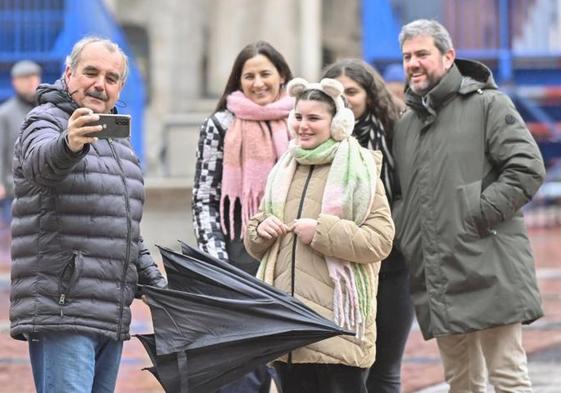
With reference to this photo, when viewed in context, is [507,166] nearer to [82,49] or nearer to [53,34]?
[82,49]

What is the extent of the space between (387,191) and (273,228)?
1.20 m

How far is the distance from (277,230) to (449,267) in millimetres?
1085

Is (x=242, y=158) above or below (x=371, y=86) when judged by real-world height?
below

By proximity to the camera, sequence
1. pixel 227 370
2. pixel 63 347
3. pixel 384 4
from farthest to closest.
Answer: pixel 384 4 → pixel 227 370 → pixel 63 347

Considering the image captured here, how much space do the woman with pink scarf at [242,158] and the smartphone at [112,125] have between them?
1.76 metres

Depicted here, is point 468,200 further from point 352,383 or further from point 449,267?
point 352,383

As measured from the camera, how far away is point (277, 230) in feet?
19.3

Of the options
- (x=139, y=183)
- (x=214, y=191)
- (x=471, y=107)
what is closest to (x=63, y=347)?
(x=139, y=183)

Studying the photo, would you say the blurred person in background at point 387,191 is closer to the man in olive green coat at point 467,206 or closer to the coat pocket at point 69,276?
the man in olive green coat at point 467,206

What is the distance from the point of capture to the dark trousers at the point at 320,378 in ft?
19.2

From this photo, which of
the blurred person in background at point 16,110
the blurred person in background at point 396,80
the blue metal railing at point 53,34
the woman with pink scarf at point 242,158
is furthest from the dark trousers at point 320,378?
the blue metal railing at point 53,34

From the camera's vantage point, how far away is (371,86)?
6.92m

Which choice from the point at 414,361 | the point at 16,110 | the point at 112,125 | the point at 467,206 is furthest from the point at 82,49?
the point at 16,110

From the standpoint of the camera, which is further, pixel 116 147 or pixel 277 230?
pixel 277 230
